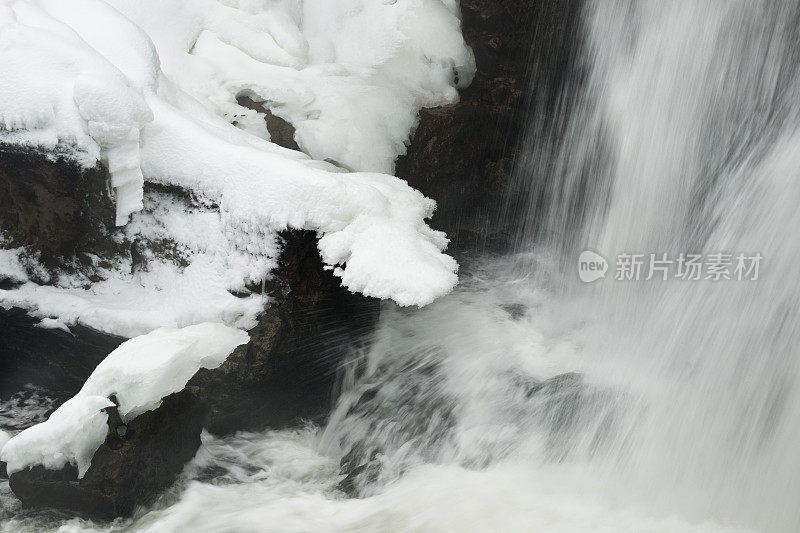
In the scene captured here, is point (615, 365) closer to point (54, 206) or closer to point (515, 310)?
point (515, 310)

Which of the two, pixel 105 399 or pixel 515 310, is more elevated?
pixel 515 310

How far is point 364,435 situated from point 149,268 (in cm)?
192

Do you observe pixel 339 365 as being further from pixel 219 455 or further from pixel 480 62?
pixel 480 62

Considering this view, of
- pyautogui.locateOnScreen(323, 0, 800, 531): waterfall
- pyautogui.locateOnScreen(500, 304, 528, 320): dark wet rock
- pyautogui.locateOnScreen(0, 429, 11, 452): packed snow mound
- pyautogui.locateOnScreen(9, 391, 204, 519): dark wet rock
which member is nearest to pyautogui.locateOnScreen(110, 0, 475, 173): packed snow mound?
pyautogui.locateOnScreen(323, 0, 800, 531): waterfall

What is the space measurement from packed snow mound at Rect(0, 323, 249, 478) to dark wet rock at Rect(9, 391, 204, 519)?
5cm

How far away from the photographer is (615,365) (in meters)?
4.90

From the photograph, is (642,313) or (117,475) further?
(642,313)

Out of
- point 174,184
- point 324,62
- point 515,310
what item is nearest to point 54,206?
point 174,184

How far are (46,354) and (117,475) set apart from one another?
57.9 inches

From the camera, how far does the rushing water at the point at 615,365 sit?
395cm

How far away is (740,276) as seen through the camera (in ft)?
14.3

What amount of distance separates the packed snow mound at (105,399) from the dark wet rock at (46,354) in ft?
2.56

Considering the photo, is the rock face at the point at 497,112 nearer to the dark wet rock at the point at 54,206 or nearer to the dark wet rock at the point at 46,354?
the dark wet rock at the point at 54,206

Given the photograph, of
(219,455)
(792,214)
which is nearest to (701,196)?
(792,214)
